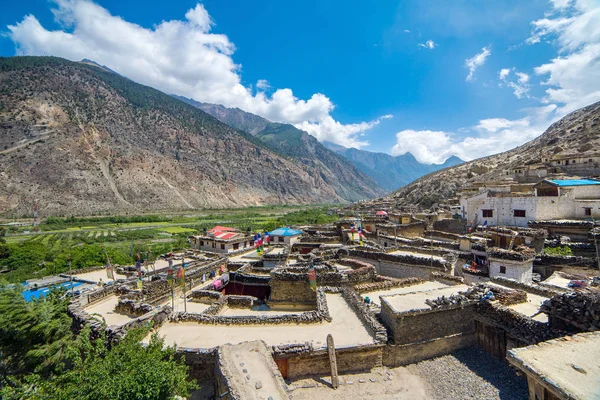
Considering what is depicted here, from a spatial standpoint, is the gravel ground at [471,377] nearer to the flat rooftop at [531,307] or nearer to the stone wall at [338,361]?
the stone wall at [338,361]

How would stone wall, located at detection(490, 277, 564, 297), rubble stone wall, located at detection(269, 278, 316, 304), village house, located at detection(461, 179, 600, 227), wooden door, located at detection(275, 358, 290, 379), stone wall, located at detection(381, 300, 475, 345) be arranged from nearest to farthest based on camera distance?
1. wooden door, located at detection(275, 358, 290, 379)
2. stone wall, located at detection(381, 300, 475, 345)
3. stone wall, located at detection(490, 277, 564, 297)
4. rubble stone wall, located at detection(269, 278, 316, 304)
5. village house, located at detection(461, 179, 600, 227)

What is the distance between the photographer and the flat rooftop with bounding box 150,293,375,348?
10617 millimetres

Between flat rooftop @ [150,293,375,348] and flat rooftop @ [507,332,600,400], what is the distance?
505 cm

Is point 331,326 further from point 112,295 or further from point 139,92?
point 139,92

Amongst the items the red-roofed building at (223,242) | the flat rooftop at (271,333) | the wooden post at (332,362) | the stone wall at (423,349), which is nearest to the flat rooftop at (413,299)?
the stone wall at (423,349)

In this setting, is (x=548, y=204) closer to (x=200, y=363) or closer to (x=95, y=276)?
(x=200, y=363)

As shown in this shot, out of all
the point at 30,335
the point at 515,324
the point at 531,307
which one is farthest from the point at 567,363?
Answer: the point at 30,335

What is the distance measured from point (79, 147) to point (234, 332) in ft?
444

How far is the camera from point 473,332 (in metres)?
11.9

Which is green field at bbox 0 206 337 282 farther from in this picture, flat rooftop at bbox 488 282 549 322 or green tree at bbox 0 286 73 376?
flat rooftop at bbox 488 282 549 322

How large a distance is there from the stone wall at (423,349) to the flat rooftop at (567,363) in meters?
4.65

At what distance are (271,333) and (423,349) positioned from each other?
5.94m

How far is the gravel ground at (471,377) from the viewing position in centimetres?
939

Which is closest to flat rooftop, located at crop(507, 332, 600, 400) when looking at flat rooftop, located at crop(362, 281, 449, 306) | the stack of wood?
the stack of wood
